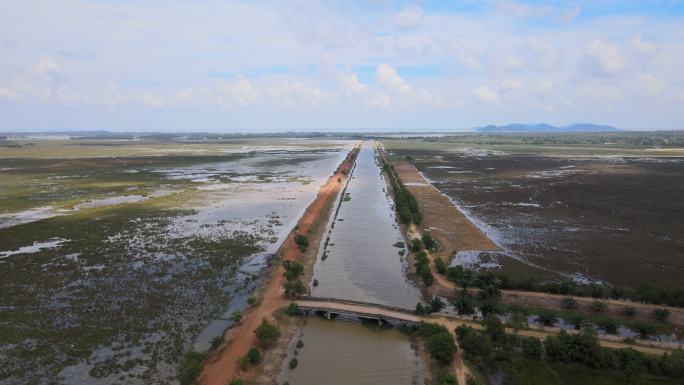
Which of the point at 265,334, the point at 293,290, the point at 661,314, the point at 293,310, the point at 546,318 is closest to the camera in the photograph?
the point at 265,334

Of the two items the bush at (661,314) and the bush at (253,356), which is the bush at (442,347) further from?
the bush at (661,314)

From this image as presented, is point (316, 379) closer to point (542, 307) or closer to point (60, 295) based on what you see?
point (542, 307)

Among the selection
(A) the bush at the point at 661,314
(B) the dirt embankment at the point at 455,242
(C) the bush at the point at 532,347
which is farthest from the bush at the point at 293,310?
(A) the bush at the point at 661,314

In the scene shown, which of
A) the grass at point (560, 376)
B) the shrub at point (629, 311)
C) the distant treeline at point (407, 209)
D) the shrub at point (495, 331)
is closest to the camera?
the grass at point (560, 376)

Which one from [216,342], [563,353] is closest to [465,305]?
[563,353]

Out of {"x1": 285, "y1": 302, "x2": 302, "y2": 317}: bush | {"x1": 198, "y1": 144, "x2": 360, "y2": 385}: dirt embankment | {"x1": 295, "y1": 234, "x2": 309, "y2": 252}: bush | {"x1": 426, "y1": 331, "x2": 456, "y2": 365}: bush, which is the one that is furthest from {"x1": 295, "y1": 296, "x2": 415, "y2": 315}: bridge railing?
{"x1": 295, "y1": 234, "x2": 309, "y2": 252}: bush

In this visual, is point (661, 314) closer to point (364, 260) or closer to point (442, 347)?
point (442, 347)

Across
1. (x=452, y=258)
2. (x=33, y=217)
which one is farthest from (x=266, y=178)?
(x=452, y=258)
